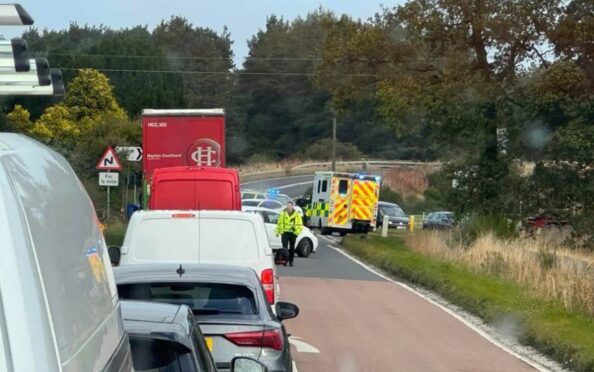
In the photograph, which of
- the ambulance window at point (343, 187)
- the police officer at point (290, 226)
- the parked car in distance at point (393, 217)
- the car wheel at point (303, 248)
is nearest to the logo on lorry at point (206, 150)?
the police officer at point (290, 226)

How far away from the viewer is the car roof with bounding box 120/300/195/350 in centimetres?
557

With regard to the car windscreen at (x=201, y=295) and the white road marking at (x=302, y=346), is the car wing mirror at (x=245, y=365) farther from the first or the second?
the white road marking at (x=302, y=346)

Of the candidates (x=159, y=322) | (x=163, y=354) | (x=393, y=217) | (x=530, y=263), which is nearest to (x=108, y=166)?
(x=530, y=263)

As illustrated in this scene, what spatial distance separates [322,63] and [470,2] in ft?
20.0

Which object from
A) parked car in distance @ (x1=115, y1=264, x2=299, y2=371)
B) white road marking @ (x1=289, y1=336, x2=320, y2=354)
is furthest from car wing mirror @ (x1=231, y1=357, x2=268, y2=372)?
white road marking @ (x1=289, y1=336, x2=320, y2=354)

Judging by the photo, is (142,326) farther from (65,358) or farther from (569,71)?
(569,71)

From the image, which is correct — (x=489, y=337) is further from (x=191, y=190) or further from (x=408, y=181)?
(x=408, y=181)

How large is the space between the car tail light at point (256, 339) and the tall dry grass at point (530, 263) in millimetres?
9183

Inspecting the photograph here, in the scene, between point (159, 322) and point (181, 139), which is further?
point (181, 139)

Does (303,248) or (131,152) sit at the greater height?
(131,152)

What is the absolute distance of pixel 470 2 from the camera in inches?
1411

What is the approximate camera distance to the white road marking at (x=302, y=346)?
14644 millimetres

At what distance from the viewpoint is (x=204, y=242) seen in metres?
13.0

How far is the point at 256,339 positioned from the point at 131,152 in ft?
80.7
